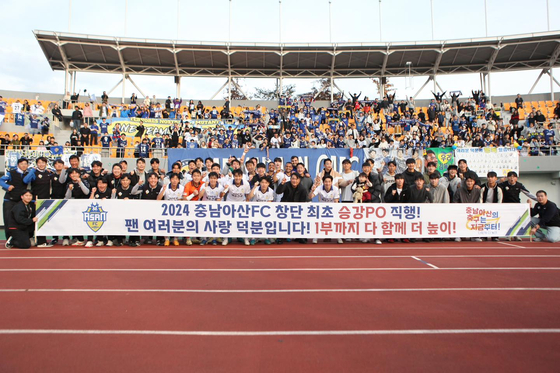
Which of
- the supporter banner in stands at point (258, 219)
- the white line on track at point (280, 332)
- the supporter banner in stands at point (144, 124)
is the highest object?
the supporter banner in stands at point (144, 124)

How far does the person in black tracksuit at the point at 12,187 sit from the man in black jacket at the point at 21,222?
102mm

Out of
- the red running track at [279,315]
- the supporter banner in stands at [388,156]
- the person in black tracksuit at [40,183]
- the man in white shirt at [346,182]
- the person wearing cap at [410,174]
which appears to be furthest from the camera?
the supporter banner in stands at [388,156]

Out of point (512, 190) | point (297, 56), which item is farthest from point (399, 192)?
point (297, 56)

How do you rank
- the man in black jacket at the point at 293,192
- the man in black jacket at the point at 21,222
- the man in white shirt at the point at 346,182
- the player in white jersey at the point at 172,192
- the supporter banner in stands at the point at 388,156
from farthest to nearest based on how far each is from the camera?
1. the supporter banner in stands at the point at 388,156
2. the man in white shirt at the point at 346,182
3. the man in black jacket at the point at 293,192
4. the player in white jersey at the point at 172,192
5. the man in black jacket at the point at 21,222

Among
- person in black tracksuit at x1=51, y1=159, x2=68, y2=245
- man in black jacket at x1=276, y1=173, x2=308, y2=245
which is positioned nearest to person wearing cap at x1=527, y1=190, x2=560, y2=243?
man in black jacket at x1=276, y1=173, x2=308, y2=245

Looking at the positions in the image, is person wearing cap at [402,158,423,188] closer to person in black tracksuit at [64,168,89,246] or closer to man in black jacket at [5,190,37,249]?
person in black tracksuit at [64,168,89,246]

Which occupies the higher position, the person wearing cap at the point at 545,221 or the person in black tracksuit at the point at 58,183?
the person in black tracksuit at the point at 58,183

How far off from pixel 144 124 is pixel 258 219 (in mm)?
13203

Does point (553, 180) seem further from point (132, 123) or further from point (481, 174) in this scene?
point (132, 123)

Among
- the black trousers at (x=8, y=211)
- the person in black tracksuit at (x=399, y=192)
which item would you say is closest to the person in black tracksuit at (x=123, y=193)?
the black trousers at (x=8, y=211)

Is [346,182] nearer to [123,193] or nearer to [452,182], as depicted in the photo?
[452,182]

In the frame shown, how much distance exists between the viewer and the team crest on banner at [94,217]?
845cm

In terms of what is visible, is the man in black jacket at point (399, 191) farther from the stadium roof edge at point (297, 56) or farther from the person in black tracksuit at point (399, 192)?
the stadium roof edge at point (297, 56)

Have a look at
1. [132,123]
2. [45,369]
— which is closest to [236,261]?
[45,369]
